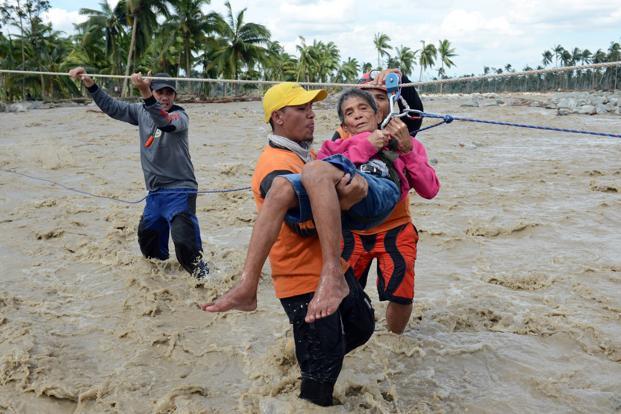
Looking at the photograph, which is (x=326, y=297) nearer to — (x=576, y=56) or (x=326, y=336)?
(x=326, y=336)

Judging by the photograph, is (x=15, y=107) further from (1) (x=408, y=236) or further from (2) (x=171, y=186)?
(1) (x=408, y=236)

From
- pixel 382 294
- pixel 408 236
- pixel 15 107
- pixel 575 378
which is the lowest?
pixel 575 378

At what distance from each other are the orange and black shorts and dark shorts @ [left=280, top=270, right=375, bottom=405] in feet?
2.09

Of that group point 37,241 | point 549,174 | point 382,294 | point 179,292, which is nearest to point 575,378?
point 382,294

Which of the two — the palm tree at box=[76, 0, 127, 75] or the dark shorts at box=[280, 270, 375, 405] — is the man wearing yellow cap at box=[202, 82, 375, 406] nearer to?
the dark shorts at box=[280, 270, 375, 405]

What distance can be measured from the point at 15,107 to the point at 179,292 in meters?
25.0

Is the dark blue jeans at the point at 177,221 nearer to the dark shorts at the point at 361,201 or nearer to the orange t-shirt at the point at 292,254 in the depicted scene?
the orange t-shirt at the point at 292,254

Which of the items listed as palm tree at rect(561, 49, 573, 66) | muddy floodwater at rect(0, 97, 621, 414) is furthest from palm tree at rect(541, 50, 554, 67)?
muddy floodwater at rect(0, 97, 621, 414)

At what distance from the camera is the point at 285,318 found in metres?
4.41

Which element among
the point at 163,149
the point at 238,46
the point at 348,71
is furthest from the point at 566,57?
the point at 163,149

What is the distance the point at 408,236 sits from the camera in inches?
136

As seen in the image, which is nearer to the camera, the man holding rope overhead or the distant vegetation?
the man holding rope overhead

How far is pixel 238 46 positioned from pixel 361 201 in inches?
1494

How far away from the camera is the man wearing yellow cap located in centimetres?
222
